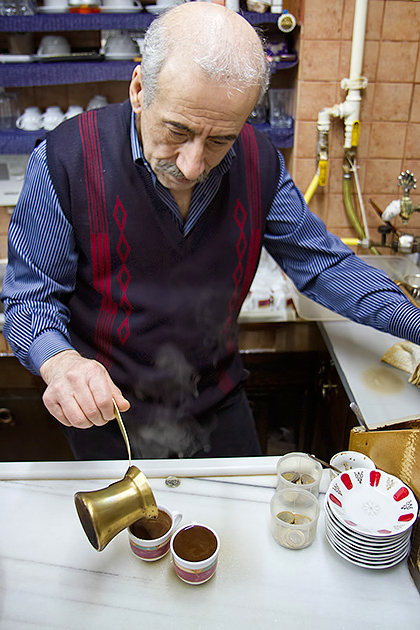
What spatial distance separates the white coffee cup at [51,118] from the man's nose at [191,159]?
4.71 feet

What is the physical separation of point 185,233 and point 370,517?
2.93 ft

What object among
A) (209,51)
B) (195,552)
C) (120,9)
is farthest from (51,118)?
(195,552)

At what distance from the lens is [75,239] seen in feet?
4.97

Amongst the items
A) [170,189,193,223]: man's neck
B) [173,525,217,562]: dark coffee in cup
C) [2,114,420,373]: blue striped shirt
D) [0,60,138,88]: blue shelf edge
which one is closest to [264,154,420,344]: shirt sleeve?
[2,114,420,373]: blue striped shirt

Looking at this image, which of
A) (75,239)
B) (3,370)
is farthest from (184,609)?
(3,370)

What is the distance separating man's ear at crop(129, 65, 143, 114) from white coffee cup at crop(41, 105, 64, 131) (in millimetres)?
1230

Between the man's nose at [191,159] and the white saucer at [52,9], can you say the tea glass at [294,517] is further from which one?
the white saucer at [52,9]

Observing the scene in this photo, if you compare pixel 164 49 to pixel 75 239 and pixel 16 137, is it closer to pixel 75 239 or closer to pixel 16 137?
pixel 75 239

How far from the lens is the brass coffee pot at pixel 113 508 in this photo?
94 cm

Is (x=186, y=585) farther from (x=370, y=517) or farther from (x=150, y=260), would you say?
(x=150, y=260)

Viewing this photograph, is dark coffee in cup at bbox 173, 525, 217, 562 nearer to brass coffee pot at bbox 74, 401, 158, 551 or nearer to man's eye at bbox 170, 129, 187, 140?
brass coffee pot at bbox 74, 401, 158, 551

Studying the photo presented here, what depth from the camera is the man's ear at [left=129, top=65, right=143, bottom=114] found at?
1346 millimetres

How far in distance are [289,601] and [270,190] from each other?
1.15 meters

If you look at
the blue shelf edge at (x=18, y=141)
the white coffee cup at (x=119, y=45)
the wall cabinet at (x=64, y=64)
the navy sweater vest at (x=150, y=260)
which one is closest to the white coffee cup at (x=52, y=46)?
the wall cabinet at (x=64, y=64)
